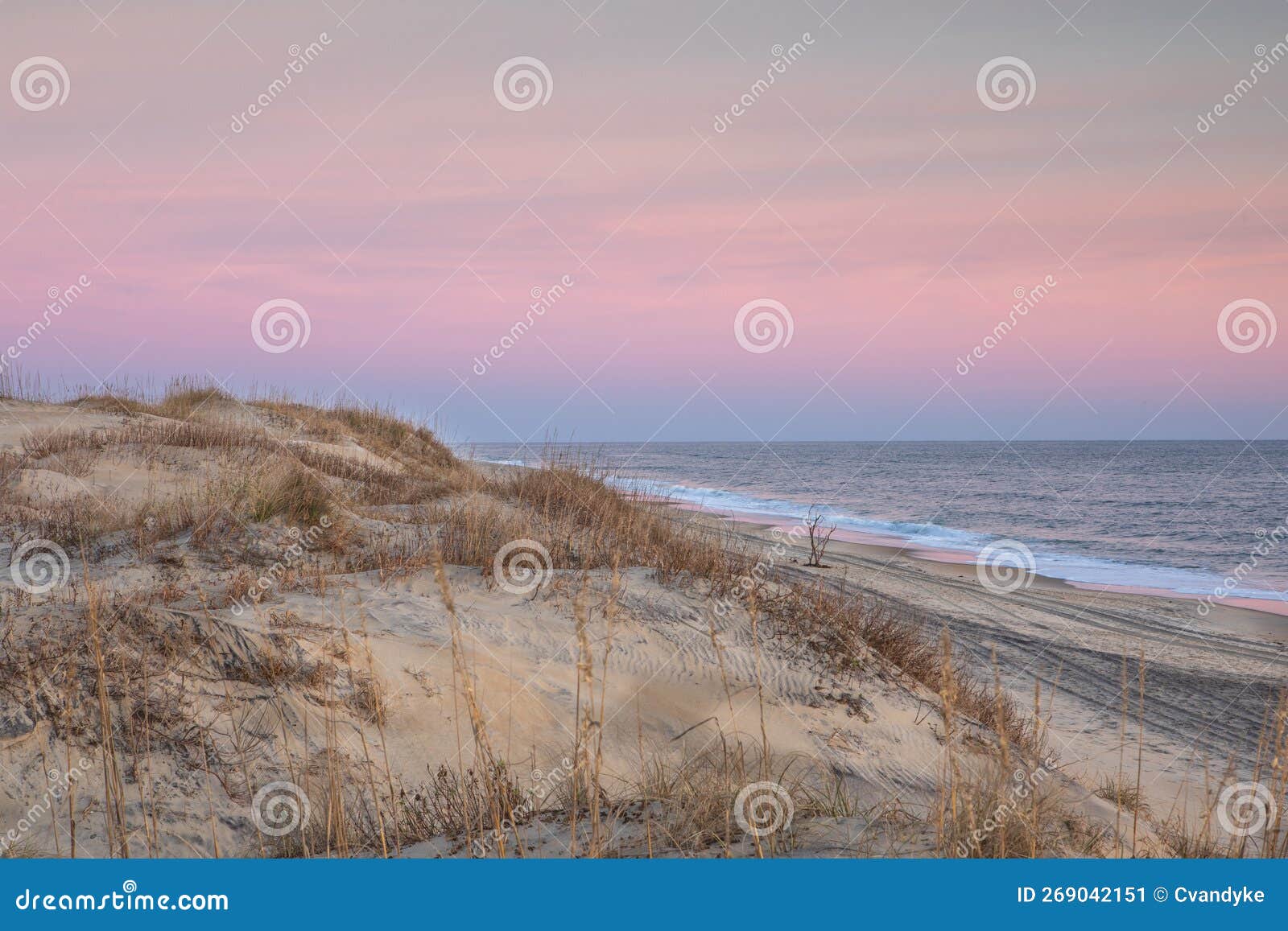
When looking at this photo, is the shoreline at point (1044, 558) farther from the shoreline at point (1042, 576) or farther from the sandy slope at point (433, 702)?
the sandy slope at point (433, 702)

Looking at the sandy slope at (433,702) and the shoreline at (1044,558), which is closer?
the sandy slope at (433,702)

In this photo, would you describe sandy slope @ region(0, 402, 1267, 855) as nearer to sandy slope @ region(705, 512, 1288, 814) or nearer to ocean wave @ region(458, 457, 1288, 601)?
sandy slope @ region(705, 512, 1288, 814)

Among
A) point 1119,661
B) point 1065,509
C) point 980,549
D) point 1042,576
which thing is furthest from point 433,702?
point 1065,509

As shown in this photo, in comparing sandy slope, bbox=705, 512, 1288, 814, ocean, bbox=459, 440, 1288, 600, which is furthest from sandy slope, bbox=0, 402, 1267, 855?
ocean, bbox=459, 440, 1288, 600

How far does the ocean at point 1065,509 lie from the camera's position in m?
19.7

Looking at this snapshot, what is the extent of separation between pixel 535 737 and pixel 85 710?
97.3 inches

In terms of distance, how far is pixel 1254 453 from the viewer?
8862 centimetres

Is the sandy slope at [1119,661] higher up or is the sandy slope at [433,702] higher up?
the sandy slope at [433,702]

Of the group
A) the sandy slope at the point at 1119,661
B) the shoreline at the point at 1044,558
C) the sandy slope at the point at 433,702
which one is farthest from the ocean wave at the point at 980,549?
the sandy slope at the point at 433,702

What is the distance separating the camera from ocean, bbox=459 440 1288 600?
19.7 metres

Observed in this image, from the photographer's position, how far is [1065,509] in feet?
115

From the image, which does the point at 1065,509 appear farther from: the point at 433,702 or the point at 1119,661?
the point at 433,702

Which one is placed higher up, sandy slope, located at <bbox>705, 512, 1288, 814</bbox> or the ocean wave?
the ocean wave

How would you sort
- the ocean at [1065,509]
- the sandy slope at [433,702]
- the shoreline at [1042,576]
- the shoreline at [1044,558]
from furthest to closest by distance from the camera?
the ocean at [1065,509] → the shoreline at [1042,576] → the shoreline at [1044,558] → the sandy slope at [433,702]
